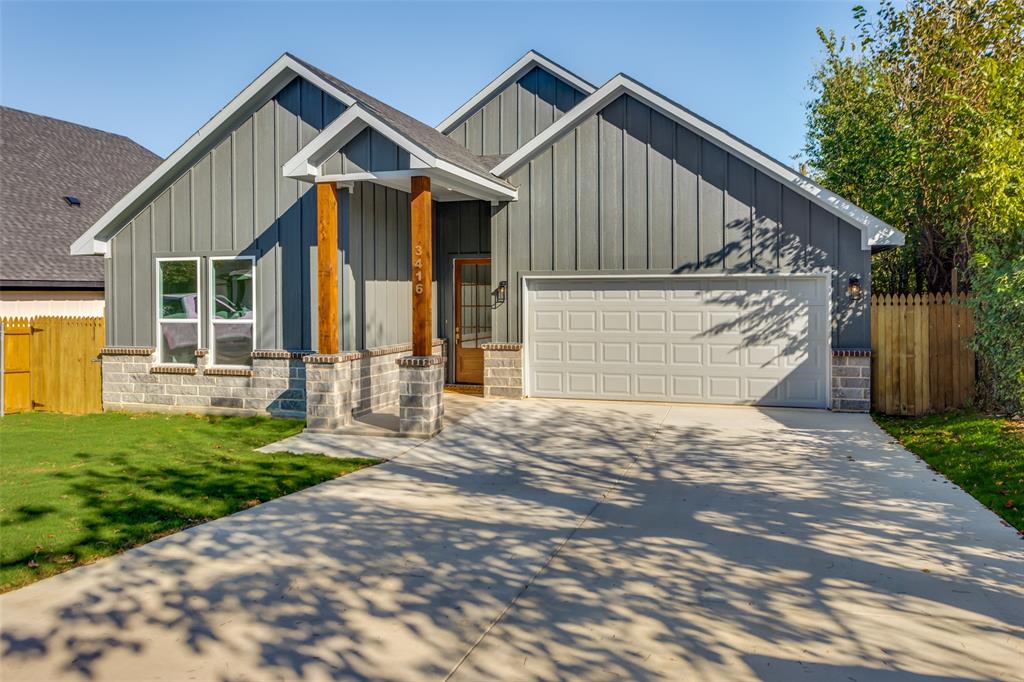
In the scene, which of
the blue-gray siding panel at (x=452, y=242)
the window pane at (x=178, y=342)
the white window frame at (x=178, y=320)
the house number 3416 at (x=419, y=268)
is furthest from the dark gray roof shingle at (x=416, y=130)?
the window pane at (x=178, y=342)

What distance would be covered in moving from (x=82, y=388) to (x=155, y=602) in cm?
1062

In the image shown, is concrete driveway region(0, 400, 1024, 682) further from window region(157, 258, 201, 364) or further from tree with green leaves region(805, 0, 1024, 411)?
window region(157, 258, 201, 364)

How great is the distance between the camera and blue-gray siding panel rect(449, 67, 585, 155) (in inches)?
623

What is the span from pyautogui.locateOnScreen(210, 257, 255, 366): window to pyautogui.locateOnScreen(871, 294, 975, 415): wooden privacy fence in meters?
10.4

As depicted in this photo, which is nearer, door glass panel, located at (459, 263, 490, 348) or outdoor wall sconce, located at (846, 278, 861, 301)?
outdoor wall sconce, located at (846, 278, 861, 301)

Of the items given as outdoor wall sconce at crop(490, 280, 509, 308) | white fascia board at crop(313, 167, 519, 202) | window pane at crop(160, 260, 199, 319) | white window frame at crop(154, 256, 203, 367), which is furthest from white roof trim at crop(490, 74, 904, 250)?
window pane at crop(160, 260, 199, 319)

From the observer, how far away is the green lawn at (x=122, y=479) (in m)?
5.93

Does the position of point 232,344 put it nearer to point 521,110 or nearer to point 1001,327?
point 521,110

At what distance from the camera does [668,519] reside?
6.50 metres

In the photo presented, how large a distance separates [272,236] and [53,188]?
10300 millimetres

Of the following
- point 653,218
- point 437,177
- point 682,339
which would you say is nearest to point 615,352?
point 682,339

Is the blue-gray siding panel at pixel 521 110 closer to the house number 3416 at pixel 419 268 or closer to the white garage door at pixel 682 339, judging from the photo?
the white garage door at pixel 682 339

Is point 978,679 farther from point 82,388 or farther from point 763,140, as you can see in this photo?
point 763,140

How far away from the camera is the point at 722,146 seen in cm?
1242
